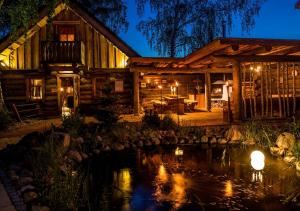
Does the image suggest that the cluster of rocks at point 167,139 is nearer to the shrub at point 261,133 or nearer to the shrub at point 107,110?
the shrub at point 261,133

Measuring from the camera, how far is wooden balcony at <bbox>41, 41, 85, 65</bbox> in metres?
17.9

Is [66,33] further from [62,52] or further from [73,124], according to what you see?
[73,124]

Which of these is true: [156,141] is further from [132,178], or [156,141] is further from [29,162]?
[29,162]

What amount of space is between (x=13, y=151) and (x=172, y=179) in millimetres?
3881

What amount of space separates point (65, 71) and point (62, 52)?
106 cm

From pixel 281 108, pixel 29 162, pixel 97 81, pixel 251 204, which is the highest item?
pixel 97 81

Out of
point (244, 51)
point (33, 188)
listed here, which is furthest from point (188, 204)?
point (244, 51)

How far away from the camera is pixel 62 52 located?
18.1 m

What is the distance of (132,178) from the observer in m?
7.77

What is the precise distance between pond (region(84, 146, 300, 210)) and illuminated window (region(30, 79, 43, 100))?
11126 millimetres

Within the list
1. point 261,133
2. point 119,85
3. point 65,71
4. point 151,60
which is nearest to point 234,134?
point 261,133

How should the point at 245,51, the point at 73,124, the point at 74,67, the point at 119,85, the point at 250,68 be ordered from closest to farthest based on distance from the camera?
the point at 73,124 → the point at 245,51 → the point at 250,68 → the point at 74,67 → the point at 119,85

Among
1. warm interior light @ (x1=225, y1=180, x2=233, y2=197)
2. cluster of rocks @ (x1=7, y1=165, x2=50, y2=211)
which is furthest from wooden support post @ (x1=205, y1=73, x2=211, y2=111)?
cluster of rocks @ (x1=7, y1=165, x2=50, y2=211)

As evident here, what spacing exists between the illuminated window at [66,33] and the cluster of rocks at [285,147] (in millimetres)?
13839
